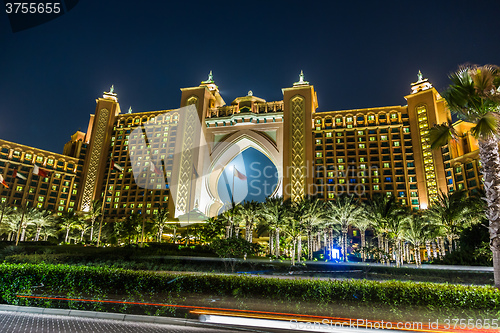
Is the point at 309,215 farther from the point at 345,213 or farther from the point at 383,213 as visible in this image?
the point at 383,213

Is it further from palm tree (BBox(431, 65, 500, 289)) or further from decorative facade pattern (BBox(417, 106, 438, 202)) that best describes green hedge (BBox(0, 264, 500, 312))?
decorative facade pattern (BBox(417, 106, 438, 202))

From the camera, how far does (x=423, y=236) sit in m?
40.3

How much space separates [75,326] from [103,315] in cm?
117

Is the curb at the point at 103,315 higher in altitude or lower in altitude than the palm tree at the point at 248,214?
lower

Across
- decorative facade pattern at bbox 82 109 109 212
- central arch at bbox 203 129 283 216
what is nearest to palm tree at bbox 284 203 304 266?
central arch at bbox 203 129 283 216

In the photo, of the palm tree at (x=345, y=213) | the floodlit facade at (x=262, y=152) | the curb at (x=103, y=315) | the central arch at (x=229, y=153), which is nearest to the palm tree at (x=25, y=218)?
the floodlit facade at (x=262, y=152)

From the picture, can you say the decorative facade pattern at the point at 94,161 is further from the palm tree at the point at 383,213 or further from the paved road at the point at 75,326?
the paved road at the point at 75,326

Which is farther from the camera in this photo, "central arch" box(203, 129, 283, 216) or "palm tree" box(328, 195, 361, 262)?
"central arch" box(203, 129, 283, 216)

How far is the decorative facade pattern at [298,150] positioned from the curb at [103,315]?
65.7 meters

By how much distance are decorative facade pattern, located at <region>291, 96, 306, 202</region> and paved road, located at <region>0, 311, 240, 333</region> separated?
6610 cm

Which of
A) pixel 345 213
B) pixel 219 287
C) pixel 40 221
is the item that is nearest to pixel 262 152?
pixel 345 213

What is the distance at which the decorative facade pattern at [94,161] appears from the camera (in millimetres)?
93812

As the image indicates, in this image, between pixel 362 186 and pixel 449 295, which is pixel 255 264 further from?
pixel 362 186

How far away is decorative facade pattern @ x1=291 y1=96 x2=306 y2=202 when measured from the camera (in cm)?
7731
